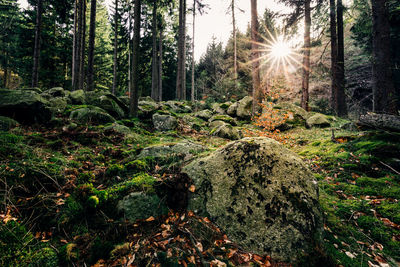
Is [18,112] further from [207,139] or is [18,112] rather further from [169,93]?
[169,93]

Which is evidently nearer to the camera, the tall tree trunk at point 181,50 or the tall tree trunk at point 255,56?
the tall tree trunk at point 255,56

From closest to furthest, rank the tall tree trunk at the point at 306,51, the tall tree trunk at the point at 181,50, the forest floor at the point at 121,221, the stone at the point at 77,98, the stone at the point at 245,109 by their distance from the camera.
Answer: the forest floor at the point at 121,221 < the stone at the point at 77,98 < the tall tree trunk at the point at 306,51 < the stone at the point at 245,109 < the tall tree trunk at the point at 181,50

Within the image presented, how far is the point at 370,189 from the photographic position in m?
3.47

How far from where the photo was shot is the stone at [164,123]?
8217mm

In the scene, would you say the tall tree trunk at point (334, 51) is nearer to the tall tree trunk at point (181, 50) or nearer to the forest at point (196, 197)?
the forest at point (196, 197)

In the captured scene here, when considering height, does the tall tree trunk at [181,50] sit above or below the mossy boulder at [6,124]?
above

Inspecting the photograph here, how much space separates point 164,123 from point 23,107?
4773 mm

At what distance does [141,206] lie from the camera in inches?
99.2

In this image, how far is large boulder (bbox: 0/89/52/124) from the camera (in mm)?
4977

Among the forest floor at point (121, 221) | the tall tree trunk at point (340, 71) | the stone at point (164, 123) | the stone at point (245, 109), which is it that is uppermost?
the tall tree trunk at point (340, 71)

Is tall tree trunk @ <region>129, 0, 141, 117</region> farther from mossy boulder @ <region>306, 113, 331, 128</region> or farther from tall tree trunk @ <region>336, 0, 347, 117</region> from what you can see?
tall tree trunk @ <region>336, 0, 347, 117</region>

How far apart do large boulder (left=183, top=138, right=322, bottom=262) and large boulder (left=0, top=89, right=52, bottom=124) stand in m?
5.49

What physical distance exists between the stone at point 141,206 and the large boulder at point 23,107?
16.5 feet

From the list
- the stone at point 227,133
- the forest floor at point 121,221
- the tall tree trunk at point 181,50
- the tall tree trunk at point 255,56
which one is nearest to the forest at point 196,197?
the forest floor at point 121,221
